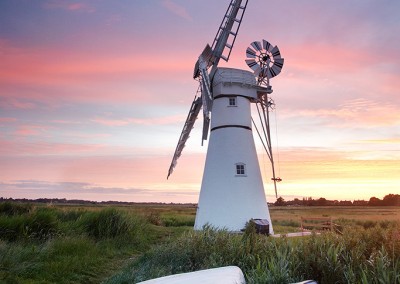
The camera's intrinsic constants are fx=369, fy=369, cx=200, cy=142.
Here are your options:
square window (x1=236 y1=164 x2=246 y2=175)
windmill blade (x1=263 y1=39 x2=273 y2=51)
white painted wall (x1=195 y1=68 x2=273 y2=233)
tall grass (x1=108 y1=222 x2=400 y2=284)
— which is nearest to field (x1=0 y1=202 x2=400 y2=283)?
tall grass (x1=108 y1=222 x2=400 y2=284)

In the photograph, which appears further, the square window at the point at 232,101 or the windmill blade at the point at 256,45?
the windmill blade at the point at 256,45

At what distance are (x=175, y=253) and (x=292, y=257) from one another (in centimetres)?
400

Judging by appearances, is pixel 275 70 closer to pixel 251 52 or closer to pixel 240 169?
pixel 251 52

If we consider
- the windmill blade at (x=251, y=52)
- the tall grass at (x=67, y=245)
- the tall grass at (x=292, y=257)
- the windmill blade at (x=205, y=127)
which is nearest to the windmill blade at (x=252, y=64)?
the windmill blade at (x=251, y=52)

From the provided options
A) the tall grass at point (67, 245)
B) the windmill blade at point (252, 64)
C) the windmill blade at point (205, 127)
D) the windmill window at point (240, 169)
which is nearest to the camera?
the tall grass at point (67, 245)

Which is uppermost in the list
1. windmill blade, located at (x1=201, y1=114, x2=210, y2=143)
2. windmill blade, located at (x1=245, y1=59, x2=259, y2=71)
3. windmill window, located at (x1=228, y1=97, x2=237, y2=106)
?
windmill blade, located at (x1=245, y1=59, x2=259, y2=71)

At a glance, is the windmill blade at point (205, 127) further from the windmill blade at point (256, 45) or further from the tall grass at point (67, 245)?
the windmill blade at point (256, 45)

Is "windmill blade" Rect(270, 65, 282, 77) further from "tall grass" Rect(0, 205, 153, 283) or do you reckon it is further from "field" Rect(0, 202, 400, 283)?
"field" Rect(0, 202, 400, 283)

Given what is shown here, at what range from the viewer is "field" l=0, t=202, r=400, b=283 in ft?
19.5

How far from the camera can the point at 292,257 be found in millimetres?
6484

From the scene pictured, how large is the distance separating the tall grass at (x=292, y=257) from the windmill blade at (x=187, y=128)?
1392 cm

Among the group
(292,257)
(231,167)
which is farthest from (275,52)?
(292,257)

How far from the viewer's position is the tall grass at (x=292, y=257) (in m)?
5.60

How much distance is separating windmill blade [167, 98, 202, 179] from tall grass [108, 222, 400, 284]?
548 inches
